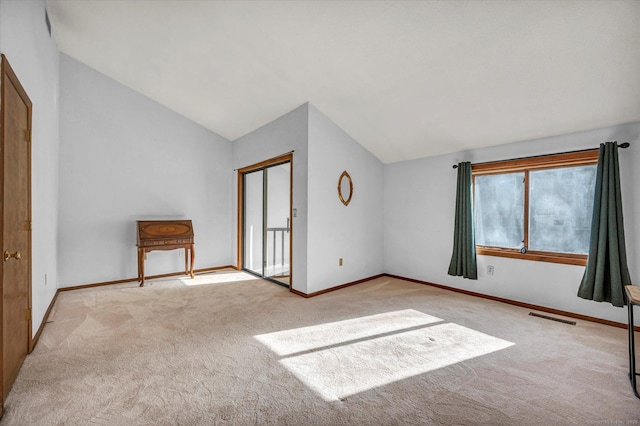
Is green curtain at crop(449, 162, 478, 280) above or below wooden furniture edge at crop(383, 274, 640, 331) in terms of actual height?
above

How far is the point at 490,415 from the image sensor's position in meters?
1.65

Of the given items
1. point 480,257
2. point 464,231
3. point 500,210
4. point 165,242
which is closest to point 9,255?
point 165,242

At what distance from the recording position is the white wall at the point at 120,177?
4.13 metres

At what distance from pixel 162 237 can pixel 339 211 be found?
275 centimetres

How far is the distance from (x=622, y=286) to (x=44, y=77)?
615cm

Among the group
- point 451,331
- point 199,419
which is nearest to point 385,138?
point 451,331

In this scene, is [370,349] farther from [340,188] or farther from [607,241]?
[607,241]

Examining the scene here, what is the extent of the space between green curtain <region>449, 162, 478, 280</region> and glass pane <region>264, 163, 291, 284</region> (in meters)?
2.64

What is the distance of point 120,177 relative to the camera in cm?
450

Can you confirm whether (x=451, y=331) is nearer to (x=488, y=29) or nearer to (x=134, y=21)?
(x=488, y=29)

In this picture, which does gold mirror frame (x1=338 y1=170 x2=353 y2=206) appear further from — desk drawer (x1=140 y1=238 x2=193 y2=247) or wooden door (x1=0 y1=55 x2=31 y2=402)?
wooden door (x1=0 y1=55 x2=31 y2=402)

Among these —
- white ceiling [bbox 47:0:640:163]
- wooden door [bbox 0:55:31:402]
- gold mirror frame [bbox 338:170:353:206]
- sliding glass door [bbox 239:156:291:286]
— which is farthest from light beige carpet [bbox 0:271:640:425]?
white ceiling [bbox 47:0:640:163]

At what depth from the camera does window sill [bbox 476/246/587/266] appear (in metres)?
3.21

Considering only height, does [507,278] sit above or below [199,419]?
above
